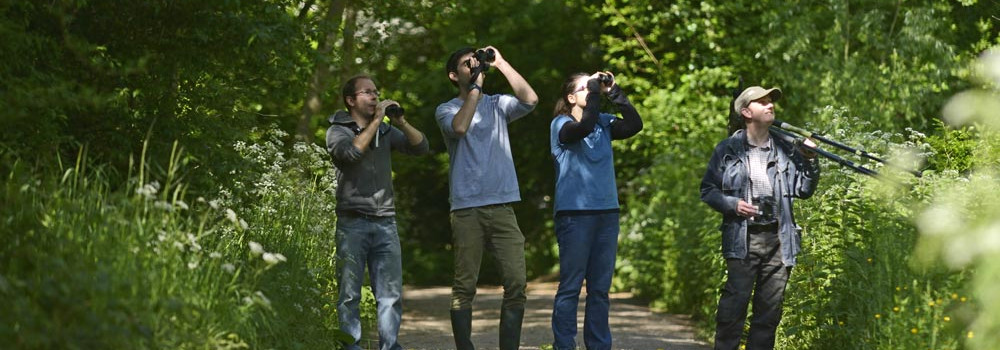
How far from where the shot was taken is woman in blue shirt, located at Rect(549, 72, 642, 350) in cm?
816

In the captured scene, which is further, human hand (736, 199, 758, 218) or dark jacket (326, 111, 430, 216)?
dark jacket (326, 111, 430, 216)

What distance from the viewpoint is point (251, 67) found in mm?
7812

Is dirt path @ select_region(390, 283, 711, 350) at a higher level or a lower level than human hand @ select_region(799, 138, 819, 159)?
lower

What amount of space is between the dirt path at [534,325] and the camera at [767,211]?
2999 mm

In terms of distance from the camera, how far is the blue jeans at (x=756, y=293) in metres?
7.71

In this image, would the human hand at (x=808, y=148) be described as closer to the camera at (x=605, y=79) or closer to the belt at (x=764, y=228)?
the belt at (x=764, y=228)

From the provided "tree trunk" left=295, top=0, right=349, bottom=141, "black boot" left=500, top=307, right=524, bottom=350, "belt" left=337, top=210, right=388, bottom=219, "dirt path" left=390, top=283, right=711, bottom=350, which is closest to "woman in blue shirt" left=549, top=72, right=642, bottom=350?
"black boot" left=500, top=307, right=524, bottom=350

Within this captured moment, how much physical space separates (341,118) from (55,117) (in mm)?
1847

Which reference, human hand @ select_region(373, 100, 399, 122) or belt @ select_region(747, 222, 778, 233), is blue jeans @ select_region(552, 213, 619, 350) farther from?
human hand @ select_region(373, 100, 399, 122)

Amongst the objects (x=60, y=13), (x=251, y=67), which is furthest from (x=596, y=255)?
(x=60, y=13)

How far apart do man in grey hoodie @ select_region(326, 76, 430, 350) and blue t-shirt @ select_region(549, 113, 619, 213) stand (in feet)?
2.98

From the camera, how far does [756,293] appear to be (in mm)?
7840

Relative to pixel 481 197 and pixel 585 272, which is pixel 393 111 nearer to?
pixel 481 197

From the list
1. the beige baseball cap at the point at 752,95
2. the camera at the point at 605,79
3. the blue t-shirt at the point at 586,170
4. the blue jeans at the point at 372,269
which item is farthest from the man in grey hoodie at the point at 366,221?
the beige baseball cap at the point at 752,95
